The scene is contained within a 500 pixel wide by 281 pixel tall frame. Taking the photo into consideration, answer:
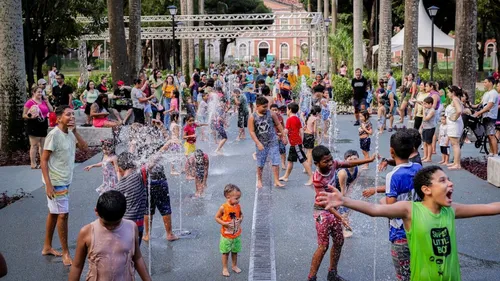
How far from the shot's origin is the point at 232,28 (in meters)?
37.4

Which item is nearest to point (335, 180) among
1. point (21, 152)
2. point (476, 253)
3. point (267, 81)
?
point (476, 253)

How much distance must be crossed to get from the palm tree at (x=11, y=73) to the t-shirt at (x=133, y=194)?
27.7 ft

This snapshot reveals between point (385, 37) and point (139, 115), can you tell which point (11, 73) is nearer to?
point (139, 115)

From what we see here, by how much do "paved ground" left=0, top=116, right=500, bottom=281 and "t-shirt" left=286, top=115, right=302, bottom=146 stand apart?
2.40ft

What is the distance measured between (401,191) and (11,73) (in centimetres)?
1075

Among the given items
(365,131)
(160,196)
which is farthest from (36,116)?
(365,131)

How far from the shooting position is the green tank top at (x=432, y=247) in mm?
4086

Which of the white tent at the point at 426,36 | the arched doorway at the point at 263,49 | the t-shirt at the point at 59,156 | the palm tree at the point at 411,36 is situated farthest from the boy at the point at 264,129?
the arched doorway at the point at 263,49

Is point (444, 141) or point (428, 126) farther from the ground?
point (428, 126)

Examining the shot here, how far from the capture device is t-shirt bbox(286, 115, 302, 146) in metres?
11.2

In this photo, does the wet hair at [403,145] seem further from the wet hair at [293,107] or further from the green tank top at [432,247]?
the wet hair at [293,107]

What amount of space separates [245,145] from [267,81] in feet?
26.6

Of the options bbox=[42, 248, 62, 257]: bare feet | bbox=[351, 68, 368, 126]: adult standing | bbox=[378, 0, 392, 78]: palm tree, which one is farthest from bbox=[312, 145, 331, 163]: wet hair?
bbox=[378, 0, 392, 78]: palm tree

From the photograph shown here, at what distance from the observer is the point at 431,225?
13.4ft
